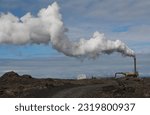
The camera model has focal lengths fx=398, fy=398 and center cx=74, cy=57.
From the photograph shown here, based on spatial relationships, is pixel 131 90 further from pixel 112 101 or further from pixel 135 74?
pixel 135 74

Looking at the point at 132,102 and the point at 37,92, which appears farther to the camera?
the point at 37,92

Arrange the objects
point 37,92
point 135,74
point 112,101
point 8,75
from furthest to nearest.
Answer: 1. point 135,74
2. point 8,75
3. point 37,92
4. point 112,101

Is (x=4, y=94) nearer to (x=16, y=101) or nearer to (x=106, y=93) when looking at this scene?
(x=106, y=93)

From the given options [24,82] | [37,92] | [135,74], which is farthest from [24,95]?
[135,74]

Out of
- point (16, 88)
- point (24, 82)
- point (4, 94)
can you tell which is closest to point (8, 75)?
point (24, 82)

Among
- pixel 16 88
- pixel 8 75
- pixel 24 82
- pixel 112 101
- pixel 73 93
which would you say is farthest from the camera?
pixel 8 75

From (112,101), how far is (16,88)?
114 feet

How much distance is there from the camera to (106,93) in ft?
150

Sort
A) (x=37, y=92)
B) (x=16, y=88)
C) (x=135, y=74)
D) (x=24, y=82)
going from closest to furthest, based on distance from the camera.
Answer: (x=37, y=92) → (x=16, y=88) → (x=24, y=82) → (x=135, y=74)

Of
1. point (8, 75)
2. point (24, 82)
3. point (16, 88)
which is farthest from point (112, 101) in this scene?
point (8, 75)

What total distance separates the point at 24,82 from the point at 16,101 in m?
44.5

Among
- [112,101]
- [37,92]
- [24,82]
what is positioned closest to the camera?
[112,101]

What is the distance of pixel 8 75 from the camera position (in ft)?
243

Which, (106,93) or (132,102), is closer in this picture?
(132,102)
